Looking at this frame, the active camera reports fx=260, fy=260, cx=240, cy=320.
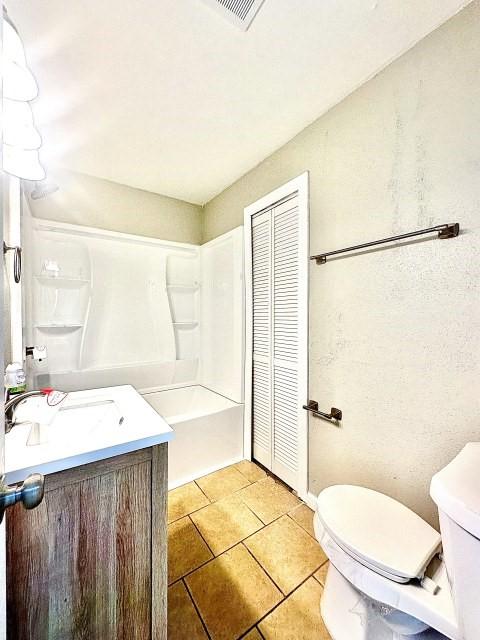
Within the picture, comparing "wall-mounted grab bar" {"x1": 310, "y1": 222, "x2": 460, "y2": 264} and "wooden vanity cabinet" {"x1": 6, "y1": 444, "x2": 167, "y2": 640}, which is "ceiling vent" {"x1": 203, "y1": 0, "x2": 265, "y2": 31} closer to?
Result: "wall-mounted grab bar" {"x1": 310, "y1": 222, "x2": 460, "y2": 264}

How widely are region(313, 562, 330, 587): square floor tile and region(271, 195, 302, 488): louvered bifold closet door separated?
0.53 metres

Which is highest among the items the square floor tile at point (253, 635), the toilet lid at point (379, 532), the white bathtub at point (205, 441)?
the toilet lid at point (379, 532)

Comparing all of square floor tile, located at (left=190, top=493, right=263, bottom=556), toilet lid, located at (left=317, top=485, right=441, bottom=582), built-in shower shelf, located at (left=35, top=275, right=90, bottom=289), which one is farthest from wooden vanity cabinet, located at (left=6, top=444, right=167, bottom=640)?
built-in shower shelf, located at (left=35, top=275, right=90, bottom=289)

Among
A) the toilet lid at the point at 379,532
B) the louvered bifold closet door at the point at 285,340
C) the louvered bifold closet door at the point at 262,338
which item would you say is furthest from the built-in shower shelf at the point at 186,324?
the toilet lid at the point at 379,532

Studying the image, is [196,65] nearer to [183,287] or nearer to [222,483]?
[183,287]

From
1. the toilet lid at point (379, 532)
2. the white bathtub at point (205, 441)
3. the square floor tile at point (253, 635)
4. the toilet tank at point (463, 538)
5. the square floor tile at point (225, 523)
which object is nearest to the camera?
the toilet tank at point (463, 538)

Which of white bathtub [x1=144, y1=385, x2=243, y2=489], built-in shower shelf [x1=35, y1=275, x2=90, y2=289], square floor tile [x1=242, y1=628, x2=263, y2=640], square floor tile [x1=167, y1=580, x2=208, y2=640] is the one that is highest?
built-in shower shelf [x1=35, y1=275, x2=90, y2=289]

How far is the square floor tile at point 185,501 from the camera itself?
173cm

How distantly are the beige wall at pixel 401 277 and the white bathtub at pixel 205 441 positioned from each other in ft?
2.54

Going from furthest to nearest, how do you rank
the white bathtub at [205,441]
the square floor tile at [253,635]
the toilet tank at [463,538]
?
the white bathtub at [205,441] < the square floor tile at [253,635] < the toilet tank at [463,538]

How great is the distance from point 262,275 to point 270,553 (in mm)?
1826

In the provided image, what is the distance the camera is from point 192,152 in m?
2.06

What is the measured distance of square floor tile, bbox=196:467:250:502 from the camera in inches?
75.1

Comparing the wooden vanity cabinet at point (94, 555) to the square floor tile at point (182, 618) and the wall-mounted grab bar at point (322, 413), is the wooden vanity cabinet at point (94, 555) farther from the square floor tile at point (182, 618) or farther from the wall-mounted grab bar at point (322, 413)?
the wall-mounted grab bar at point (322, 413)
